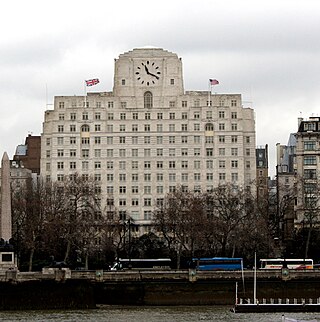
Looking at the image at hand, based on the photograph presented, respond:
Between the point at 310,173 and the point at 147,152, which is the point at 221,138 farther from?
the point at 310,173

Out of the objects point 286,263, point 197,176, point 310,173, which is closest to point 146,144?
point 197,176

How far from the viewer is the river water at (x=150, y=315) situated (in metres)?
99.5

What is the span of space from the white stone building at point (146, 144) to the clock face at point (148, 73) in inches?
19.5

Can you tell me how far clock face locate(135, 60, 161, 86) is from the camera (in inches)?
7534

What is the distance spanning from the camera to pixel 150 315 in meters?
106

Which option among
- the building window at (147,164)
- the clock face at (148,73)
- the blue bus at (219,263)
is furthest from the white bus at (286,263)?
the clock face at (148,73)

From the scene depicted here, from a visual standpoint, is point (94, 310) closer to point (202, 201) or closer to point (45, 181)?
point (202, 201)

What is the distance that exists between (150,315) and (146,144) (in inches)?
3359

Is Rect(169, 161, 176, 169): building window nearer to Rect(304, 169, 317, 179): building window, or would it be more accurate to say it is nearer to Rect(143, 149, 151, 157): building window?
Rect(143, 149, 151, 157): building window

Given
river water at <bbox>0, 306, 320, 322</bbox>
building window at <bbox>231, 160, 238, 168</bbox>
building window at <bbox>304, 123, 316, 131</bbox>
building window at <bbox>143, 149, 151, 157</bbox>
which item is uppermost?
building window at <bbox>304, 123, 316, 131</bbox>

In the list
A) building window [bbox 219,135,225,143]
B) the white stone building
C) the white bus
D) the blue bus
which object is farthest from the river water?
building window [bbox 219,135,225,143]

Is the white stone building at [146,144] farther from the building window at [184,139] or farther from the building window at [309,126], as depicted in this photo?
the building window at [309,126]

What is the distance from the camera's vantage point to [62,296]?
4584 inches

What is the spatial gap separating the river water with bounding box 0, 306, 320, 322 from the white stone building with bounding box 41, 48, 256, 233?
243 ft
